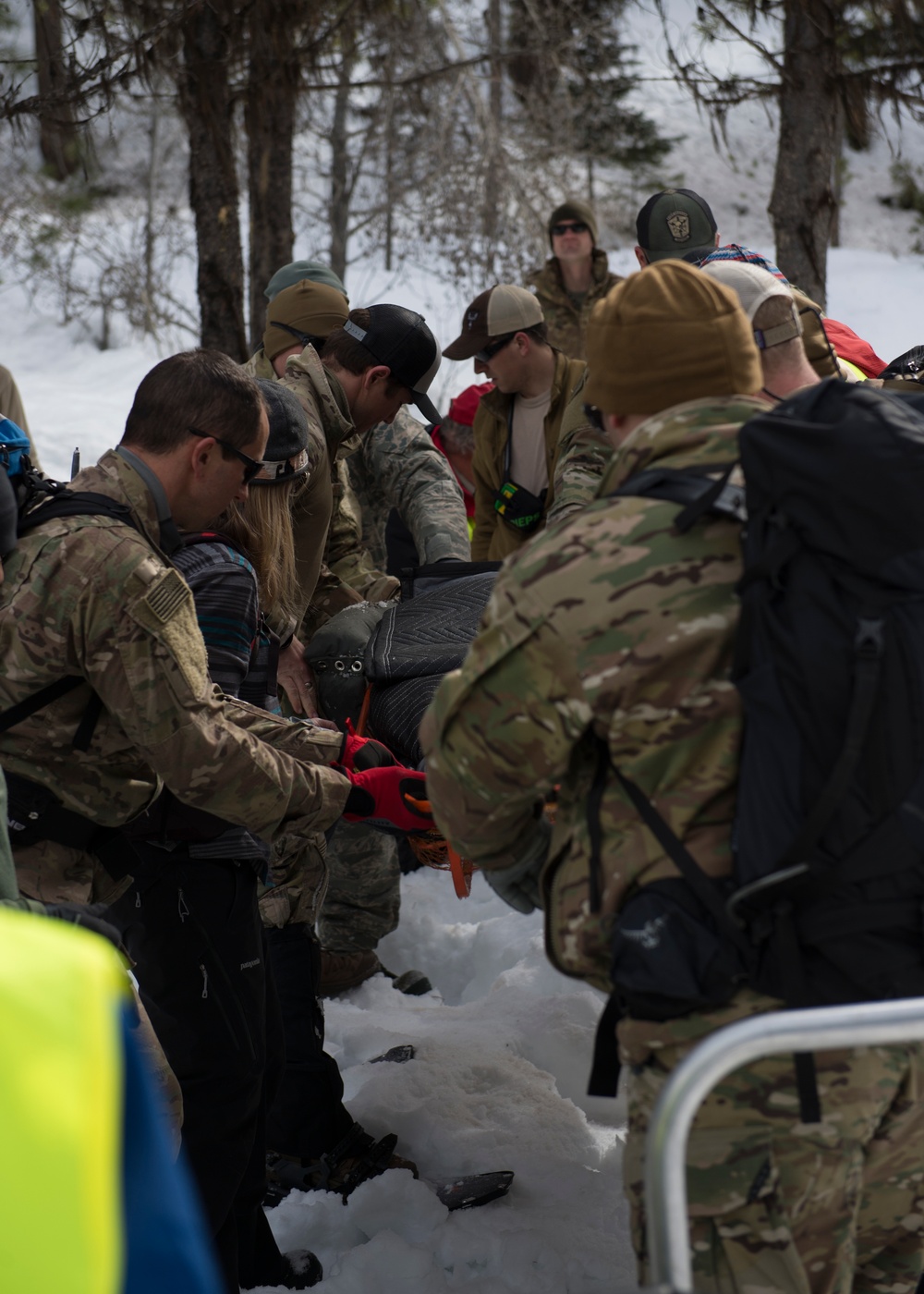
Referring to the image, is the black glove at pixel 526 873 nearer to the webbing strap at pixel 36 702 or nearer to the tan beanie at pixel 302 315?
the webbing strap at pixel 36 702

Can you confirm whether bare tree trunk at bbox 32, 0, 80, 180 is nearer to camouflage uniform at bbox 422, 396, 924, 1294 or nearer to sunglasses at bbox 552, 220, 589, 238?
sunglasses at bbox 552, 220, 589, 238

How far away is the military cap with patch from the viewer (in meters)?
4.21

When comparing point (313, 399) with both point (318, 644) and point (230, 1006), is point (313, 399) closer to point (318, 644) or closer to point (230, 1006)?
point (318, 644)

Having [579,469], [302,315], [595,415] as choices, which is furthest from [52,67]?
[595,415]

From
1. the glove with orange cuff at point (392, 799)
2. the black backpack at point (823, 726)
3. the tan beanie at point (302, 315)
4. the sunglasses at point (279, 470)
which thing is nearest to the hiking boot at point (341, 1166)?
the glove with orange cuff at point (392, 799)

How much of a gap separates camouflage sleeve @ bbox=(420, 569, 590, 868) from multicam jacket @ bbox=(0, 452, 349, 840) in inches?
26.8

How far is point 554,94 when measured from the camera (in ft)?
43.5

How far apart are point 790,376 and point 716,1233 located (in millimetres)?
1848

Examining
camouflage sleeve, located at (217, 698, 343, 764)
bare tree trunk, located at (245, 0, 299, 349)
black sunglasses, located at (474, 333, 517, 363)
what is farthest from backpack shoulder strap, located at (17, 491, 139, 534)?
bare tree trunk, located at (245, 0, 299, 349)

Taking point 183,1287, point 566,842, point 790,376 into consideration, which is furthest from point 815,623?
point 790,376

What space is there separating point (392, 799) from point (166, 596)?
817 millimetres

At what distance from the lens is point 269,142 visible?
7836 millimetres

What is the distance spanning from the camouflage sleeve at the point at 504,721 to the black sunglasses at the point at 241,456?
0.95m

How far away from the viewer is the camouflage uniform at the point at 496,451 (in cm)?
459
